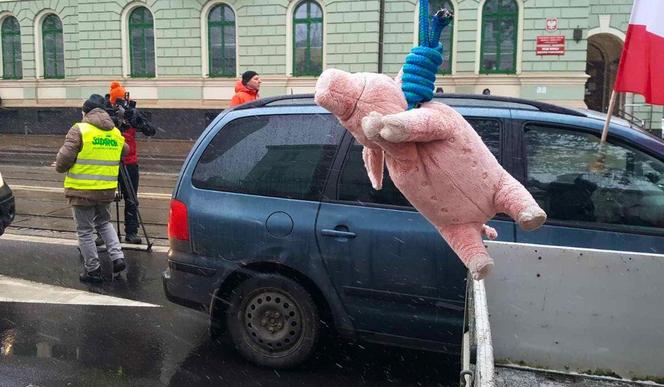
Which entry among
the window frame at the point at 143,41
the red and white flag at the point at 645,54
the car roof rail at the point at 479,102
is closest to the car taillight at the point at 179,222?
the car roof rail at the point at 479,102

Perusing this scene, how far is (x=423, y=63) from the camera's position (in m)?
1.58

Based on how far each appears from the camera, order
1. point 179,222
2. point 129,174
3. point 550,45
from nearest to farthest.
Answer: point 179,222
point 129,174
point 550,45

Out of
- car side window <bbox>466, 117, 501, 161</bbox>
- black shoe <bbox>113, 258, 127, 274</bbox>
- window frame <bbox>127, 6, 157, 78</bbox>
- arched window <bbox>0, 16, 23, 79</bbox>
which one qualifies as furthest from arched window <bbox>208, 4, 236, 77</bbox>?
car side window <bbox>466, 117, 501, 161</bbox>

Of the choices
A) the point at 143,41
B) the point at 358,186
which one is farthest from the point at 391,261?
the point at 143,41

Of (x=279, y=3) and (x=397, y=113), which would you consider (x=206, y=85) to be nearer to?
(x=279, y=3)

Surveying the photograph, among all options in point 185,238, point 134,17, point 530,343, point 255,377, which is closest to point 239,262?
point 185,238

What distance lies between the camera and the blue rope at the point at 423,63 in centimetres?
158

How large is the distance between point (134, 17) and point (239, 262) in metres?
21.4

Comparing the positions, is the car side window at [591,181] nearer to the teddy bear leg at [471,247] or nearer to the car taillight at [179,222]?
→ the teddy bear leg at [471,247]

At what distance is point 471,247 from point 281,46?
2057cm

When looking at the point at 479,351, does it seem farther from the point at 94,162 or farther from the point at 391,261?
the point at 94,162

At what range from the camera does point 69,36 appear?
78.1 feet

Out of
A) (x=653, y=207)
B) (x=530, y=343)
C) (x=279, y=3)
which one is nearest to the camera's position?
(x=530, y=343)

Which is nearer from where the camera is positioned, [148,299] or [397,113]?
A: [397,113]
